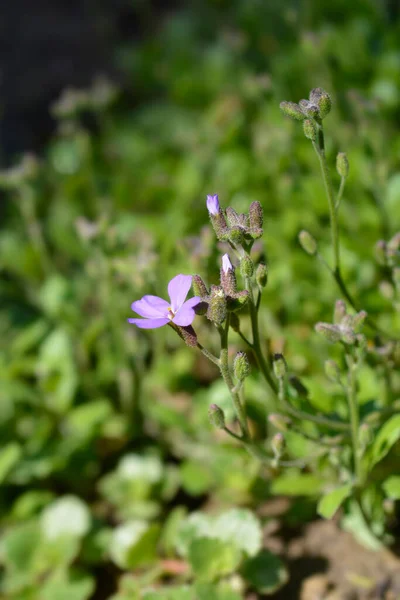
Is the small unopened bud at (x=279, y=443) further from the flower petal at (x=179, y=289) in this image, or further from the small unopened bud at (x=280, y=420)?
the flower petal at (x=179, y=289)

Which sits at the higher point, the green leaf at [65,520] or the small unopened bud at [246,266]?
the small unopened bud at [246,266]

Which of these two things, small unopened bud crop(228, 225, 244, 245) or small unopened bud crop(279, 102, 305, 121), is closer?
small unopened bud crop(228, 225, 244, 245)

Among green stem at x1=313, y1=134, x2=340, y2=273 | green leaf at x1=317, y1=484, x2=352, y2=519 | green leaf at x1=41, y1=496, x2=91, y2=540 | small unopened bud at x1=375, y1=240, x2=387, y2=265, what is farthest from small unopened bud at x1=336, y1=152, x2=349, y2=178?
green leaf at x1=41, y1=496, x2=91, y2=540

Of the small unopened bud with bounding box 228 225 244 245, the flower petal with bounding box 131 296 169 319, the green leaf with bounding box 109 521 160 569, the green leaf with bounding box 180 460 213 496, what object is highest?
the small unopened bud with bounding box 228 225 244 245

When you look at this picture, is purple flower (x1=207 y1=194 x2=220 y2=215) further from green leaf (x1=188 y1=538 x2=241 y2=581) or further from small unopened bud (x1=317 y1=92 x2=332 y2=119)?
green leaf (x1=188 y1=538 x2=241 y2=581)

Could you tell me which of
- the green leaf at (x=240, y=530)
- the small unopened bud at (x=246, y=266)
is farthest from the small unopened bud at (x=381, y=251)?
the green leaf at (x=240, y=530)

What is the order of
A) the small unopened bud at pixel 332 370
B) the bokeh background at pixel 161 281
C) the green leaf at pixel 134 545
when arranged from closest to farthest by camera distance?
the small unopened bud at pixel 332 370
the green leaf at pixel 134 545
the bokeh background at pixel 161 281
